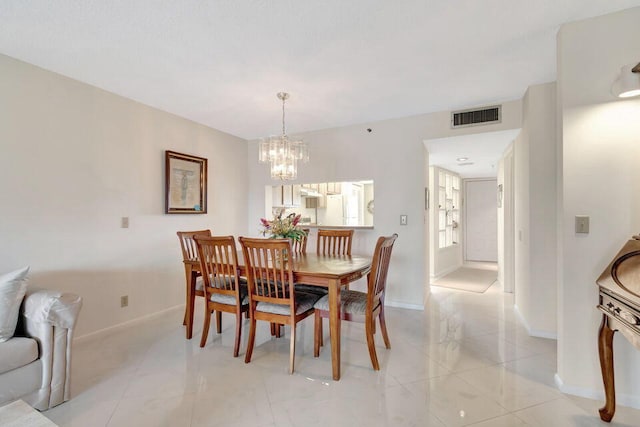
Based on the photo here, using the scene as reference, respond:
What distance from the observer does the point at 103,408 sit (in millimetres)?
1843

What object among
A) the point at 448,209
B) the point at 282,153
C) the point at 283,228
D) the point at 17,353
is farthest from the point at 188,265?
the point at 448,209

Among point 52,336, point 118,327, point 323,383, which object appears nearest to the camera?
point 52,336

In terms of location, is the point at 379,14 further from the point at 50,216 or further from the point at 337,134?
the point at 50,216

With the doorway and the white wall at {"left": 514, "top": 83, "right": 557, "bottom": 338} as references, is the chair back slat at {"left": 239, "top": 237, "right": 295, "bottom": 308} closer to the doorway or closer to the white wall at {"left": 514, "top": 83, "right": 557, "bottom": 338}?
the white wall at {"left": 514, "top": 83, "right": 557, "bottom": 338}

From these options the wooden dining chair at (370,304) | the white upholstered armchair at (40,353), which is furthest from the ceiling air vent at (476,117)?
the white upholstered armchair at (40,353)

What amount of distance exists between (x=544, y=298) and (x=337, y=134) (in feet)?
10.1

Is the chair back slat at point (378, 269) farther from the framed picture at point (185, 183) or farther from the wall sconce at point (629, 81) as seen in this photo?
the framed picture at point (185, 183)

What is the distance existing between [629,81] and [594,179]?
574 millimetres

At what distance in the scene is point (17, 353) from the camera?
5.66ft

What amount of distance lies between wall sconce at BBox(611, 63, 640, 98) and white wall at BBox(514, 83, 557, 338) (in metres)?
1.07

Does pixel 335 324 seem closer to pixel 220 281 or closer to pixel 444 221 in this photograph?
pixel 220 281

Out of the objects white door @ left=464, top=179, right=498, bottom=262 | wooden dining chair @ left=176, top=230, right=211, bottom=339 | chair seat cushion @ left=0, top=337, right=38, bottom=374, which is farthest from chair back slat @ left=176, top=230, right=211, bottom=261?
white door @ left=464, top=179, right=498, bottom=262

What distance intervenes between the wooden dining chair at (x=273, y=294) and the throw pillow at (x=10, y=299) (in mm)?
1395

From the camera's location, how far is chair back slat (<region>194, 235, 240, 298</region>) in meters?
2.47
